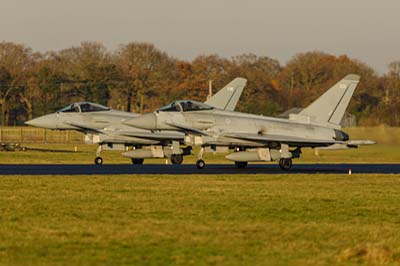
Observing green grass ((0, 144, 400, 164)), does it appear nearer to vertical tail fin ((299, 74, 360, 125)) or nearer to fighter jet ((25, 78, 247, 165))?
fighter jet ((25, 78, 247, 165))

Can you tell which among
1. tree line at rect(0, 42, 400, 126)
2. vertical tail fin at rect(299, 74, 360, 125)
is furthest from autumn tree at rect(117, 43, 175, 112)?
vertical tail fin at rect(299, 74, 360, 125)

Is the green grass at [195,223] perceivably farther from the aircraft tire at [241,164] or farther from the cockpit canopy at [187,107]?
the aircraft tire at [241,164]

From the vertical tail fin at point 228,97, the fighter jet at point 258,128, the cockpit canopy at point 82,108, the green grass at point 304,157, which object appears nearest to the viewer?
the fighter jet at point 258,128

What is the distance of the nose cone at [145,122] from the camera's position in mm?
41219

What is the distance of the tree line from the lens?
110500mm

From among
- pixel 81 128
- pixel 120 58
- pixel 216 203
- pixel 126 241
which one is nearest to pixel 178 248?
pixel 126 241

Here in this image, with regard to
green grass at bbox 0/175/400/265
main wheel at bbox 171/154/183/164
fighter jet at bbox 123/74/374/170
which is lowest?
green grass at bbox 0/175/400/265

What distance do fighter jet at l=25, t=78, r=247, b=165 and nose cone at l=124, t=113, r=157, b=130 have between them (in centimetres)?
225

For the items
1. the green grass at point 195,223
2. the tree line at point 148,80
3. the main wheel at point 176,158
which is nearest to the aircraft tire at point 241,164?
the main wheel at point 176,158

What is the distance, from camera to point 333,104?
40938mm

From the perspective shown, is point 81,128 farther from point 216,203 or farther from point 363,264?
point 363,264

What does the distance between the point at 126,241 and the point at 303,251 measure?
302cm

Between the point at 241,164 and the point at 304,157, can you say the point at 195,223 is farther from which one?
the point at 304,157

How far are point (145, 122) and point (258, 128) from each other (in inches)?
191
